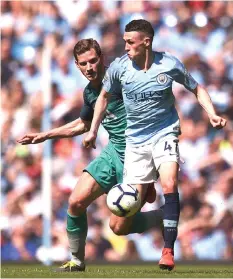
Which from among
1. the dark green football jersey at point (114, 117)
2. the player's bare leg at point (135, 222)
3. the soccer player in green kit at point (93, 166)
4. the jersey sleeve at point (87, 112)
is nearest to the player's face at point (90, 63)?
the soccer player in green kit at point (93, 166)

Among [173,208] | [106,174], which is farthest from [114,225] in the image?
[173,208]

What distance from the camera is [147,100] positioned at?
8.34m

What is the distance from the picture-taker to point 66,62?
1430cm

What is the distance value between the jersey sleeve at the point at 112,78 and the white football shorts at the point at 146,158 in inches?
21.3

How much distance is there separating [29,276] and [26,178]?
635 cm

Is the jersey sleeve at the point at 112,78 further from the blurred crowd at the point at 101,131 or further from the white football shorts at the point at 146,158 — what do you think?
the blurred crowd at the point at 101,131

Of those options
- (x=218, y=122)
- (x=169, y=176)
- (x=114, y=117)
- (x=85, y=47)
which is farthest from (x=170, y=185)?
(x=85, y=47)

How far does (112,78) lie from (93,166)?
0.87m

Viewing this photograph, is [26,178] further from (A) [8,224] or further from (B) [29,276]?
(B) [29,276]

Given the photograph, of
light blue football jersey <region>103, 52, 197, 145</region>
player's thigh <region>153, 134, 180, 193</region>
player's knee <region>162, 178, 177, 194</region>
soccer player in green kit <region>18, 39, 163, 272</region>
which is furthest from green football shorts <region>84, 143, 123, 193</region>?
player's knee <region>162, 178, 177, 194</region>

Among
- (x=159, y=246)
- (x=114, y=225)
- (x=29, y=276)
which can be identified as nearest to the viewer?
(x=29, y=276)

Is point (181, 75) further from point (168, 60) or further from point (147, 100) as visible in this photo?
point (147, 100)

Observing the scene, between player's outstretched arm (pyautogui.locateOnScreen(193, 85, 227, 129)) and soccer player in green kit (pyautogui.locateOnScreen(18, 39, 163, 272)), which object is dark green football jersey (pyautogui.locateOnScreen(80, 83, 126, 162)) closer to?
soccer player in green kit (pyautogui.locateOnScreen(18, 39, 163, 272))

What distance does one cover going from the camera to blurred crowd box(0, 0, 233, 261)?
13688 millimetres
